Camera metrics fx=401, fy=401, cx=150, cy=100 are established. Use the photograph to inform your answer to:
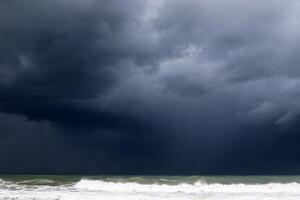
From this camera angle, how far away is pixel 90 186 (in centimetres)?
4066

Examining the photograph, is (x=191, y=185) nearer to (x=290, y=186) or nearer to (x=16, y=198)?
(x=290, y=186)

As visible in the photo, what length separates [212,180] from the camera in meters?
47.4

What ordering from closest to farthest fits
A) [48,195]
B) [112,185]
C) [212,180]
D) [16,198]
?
[16,198], [48,195], [112,185], [212,180]

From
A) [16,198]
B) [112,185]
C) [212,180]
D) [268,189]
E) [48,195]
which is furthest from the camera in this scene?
[212,180]

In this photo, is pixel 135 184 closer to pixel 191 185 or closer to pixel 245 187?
pixel 191 185

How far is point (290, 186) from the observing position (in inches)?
1613

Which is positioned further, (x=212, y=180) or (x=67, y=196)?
(x=212, y=180)

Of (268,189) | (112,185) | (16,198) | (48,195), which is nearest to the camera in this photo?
(16,198)

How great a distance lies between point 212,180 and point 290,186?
31.1 feet

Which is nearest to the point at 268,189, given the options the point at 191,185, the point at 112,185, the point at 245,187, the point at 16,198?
the point at 245,187

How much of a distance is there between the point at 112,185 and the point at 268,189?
610 inches

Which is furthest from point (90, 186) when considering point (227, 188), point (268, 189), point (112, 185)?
point (268, 189)

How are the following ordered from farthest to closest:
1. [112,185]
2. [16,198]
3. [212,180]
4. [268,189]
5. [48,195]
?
1. [212,180]
2. [112,185]
3. [268,189]
4. [48,195]
5. [16,198]

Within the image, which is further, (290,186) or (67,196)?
(290,186)
